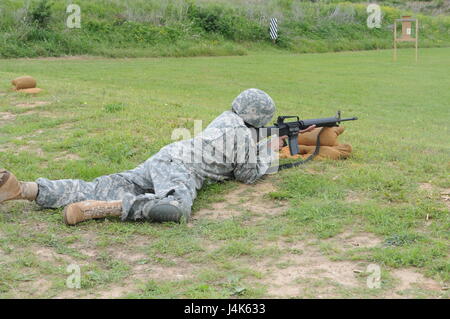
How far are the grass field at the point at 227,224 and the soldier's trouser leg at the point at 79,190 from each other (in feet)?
0.50

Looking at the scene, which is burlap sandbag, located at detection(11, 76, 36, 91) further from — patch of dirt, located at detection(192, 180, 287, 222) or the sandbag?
patch of dirt, located at detection(192, 180, 287, 222)

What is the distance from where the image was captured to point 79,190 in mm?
5902

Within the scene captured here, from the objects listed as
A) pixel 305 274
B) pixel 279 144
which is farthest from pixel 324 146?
pixel 305 274

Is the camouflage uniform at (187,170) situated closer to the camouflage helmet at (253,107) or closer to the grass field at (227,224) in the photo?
the camouflage helmet at (253,107)

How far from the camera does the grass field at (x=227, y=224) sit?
14.2 feet

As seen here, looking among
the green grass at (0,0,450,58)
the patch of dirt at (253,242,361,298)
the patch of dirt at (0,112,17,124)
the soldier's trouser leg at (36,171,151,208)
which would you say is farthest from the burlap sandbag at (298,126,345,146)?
the green grass at (0,0,450,58)

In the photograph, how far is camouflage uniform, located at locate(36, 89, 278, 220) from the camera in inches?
223

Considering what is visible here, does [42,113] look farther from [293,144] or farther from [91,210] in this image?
[91,210]

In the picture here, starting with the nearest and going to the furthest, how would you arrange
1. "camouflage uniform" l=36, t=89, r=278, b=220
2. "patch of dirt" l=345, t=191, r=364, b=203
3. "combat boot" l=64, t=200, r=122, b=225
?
"combat boot" l=64, t=200, r=122, b=225 < "camouflage uniform" l=36, t=89, r=278, b=220 < "patch of dirt" l=345, t=191, r=364, b=203

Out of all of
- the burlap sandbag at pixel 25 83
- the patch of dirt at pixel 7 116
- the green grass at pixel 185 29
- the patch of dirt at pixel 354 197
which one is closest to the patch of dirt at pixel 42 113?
the patch of dirt at pixel 7 116

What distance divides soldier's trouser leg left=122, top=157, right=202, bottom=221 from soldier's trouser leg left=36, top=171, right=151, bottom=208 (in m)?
0.22

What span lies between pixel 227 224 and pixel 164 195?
0.62 m

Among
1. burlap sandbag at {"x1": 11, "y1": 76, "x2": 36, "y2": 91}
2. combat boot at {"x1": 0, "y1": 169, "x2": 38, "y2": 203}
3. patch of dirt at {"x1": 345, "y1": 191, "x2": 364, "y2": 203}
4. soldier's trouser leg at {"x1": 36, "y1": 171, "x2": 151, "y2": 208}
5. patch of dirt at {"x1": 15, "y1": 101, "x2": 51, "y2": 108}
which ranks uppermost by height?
burlap sandbag at {"x1": 11, "y1": 76, "x2": 36, "y2": 91}
